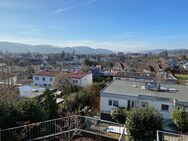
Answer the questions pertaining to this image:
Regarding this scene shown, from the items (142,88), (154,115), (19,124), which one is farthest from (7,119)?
(142,88)

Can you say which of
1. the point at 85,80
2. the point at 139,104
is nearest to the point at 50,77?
the point at 85,80

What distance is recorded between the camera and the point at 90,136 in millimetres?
9297

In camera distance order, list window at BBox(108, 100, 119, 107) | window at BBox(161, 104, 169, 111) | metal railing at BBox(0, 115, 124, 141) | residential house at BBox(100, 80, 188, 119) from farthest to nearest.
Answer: window at BBox(108, 100, 119, 107) → window at BBox(161, 104, 169, 111) → residential house at BBox(100, 80, 188, 119) → metal railing at BBox(0, 115, 124, 141)

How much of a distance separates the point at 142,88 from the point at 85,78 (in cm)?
1879

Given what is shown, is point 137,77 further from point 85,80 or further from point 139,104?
point 139,104

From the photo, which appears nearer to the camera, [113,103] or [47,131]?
[47,131]

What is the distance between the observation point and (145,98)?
61.0 ft

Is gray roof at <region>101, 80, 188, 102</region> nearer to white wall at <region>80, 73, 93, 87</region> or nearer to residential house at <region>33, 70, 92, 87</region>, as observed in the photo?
white wall at <region>80, 73, 93, 87</region>

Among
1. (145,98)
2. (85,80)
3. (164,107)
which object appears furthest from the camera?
(85,80)

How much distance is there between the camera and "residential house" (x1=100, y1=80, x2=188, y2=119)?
707 inches

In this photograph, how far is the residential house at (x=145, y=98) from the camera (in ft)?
58.9

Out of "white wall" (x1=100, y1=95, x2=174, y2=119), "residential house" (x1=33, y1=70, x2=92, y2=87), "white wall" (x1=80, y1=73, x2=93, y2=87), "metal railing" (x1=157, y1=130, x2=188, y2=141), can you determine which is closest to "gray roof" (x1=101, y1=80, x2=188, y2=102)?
"white wall" (x1=100, y1=95, x2=174, y2=119)

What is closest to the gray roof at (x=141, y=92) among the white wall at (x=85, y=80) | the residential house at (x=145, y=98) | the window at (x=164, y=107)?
the residential house at (x=145, y=98)

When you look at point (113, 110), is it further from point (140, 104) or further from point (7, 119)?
point (7, 119)
